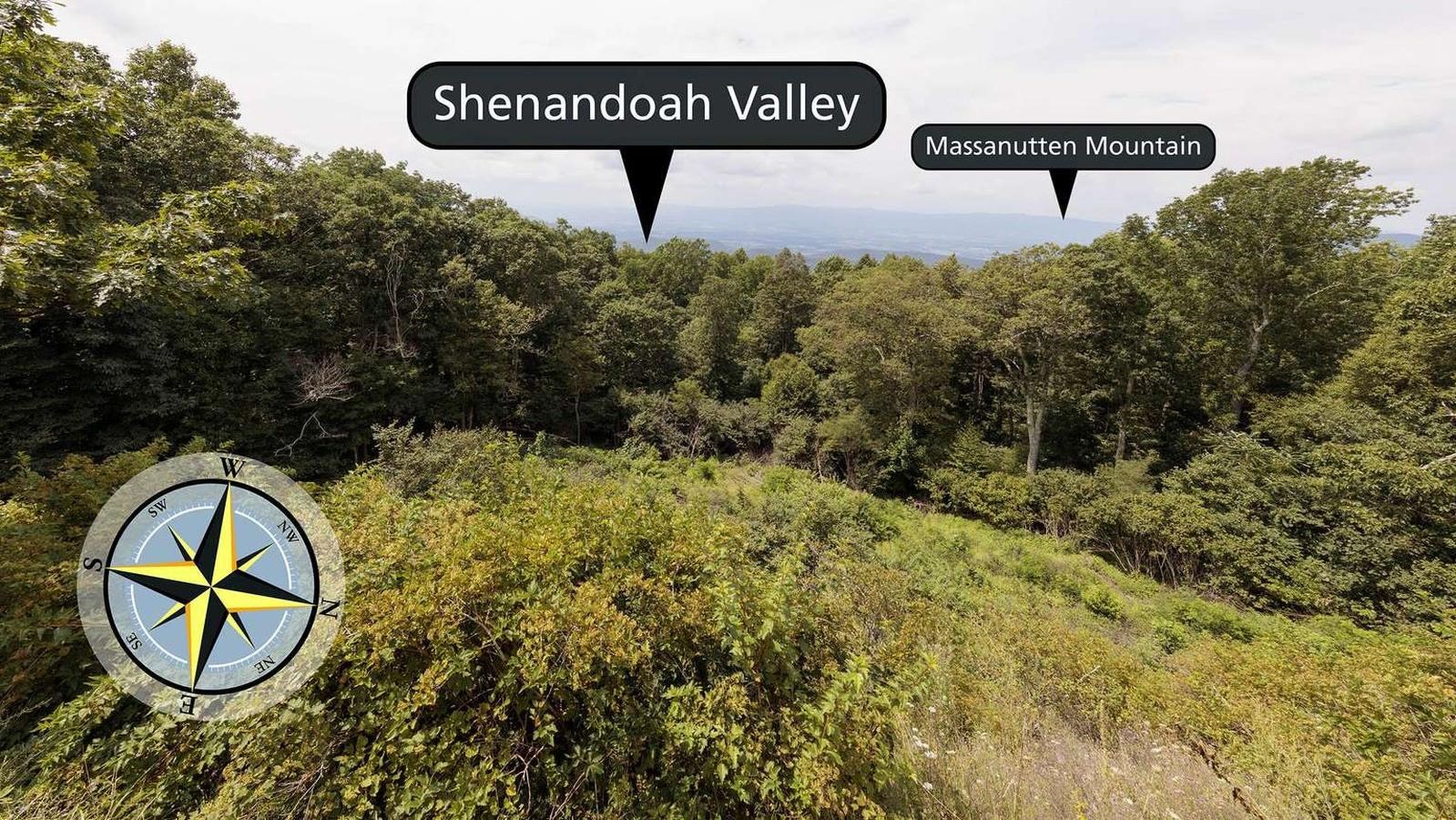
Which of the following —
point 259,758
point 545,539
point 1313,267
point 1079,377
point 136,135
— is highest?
point 136,135

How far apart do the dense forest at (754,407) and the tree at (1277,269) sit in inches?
3.6

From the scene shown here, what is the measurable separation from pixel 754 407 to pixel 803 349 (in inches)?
153

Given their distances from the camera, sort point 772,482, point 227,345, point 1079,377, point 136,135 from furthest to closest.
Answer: point 1079,377, point 772,482, point 227,345, point 136,135

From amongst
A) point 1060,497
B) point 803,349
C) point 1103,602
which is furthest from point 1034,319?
point 803,349

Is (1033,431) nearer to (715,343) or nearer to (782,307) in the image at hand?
(782,307)

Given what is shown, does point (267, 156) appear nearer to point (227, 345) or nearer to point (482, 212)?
point (227, 345)

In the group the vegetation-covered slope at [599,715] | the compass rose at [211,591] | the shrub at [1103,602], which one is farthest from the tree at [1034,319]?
the compass rose at [211,591]

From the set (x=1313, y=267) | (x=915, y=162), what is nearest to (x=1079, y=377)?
(x=1313, y=267)

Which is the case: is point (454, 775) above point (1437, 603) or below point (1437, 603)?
above

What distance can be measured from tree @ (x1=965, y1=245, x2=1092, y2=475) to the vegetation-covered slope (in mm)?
12021

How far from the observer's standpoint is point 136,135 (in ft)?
31.1

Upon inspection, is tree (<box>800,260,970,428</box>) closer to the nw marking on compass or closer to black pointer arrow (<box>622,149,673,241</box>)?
black pointer arrow (<box>622,149,673,241</box>)

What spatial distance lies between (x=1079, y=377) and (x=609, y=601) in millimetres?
19206

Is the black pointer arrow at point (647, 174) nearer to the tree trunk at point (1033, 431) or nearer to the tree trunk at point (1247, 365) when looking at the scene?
the tree trunk at point (1033, 431)
